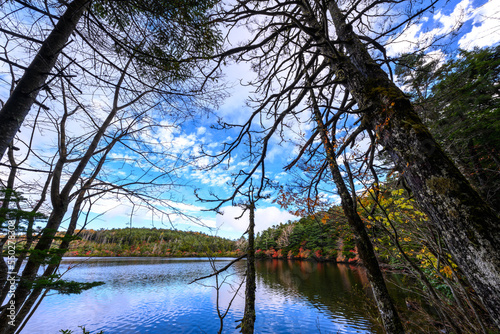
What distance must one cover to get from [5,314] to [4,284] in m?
0.46

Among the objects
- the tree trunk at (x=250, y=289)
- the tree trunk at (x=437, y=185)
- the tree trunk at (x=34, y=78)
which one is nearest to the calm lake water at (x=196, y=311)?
the tree trunk at (x=250, y=289)

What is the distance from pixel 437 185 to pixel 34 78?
330 centimetres

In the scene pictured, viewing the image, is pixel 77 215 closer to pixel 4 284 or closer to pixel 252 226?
pixel 4 284

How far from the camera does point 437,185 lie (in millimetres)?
1204

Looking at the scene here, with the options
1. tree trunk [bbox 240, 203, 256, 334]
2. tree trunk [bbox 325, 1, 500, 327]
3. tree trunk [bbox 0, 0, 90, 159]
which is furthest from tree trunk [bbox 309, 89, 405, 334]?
tree trunk [bbox 0, 0, 90, 159]

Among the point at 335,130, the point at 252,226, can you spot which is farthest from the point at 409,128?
the point at 252,226

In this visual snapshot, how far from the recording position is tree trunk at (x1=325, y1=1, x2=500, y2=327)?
0.98 m

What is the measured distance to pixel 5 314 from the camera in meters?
2.14

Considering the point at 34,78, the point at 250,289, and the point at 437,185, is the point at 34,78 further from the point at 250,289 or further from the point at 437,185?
the point at 250,289

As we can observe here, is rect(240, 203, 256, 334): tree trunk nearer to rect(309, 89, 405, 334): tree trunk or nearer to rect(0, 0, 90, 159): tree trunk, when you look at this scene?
rect(309, 89, 405, 334): tree trunk

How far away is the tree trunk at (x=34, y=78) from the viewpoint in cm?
143

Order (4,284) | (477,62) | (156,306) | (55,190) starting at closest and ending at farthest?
(4,284) < (55,190) < (477,62) < (156,306)

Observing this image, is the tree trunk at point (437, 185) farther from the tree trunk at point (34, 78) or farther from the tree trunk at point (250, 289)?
the tree trunk at point (34, 78)

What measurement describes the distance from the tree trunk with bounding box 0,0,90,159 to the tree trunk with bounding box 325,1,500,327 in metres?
2.70
